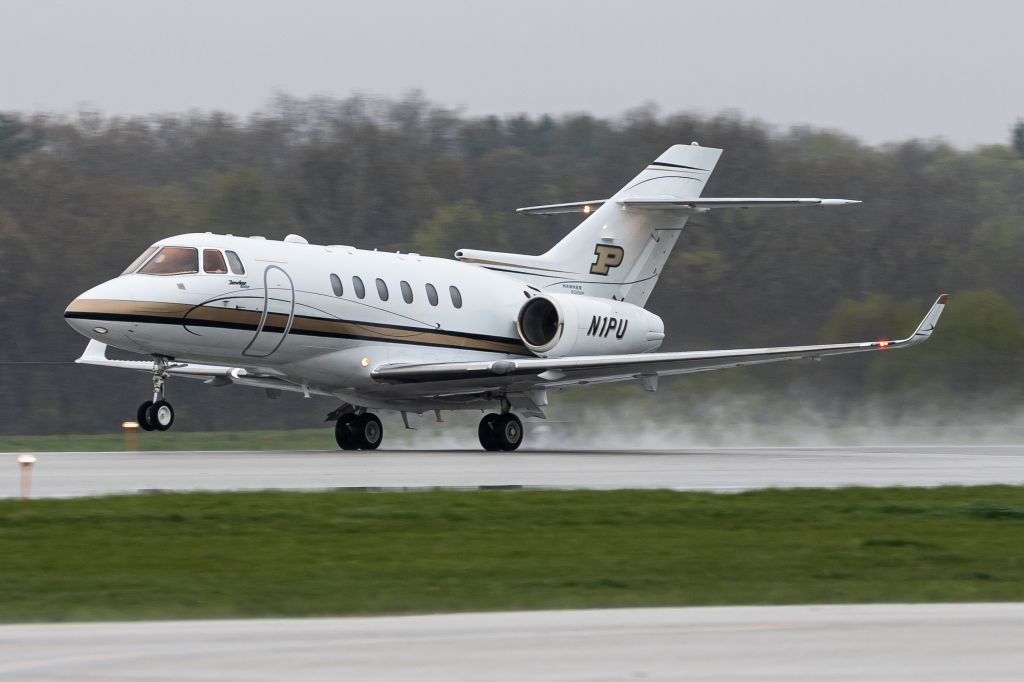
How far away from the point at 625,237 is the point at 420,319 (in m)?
5.33

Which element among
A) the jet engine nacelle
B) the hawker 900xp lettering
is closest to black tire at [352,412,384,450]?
the jet engine nacelle

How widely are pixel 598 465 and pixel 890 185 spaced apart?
→ 2717 centimetres

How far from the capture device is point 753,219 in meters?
43.8

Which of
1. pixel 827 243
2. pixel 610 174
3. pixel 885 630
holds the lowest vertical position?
pixel 885 630

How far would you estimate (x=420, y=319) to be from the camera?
25.1m

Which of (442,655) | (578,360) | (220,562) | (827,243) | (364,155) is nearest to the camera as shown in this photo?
(442,655)

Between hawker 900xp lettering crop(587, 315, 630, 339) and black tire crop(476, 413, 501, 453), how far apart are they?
256 cm

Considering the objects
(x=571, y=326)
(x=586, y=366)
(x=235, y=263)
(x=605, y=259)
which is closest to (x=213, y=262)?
(x=235, y=263)

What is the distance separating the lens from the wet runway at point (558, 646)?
6.79 meters

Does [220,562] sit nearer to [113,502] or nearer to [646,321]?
[113,502]

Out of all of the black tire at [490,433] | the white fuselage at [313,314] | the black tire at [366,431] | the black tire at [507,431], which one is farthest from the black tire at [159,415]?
the black tire at [507,431]

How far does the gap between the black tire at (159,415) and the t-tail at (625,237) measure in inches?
337

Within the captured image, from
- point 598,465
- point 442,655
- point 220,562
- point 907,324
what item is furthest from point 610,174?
point 442,655

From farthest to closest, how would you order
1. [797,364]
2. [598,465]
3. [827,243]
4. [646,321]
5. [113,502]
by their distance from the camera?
[827,243] < [797,364] < [646,321] < [598,465] < [113,502]
